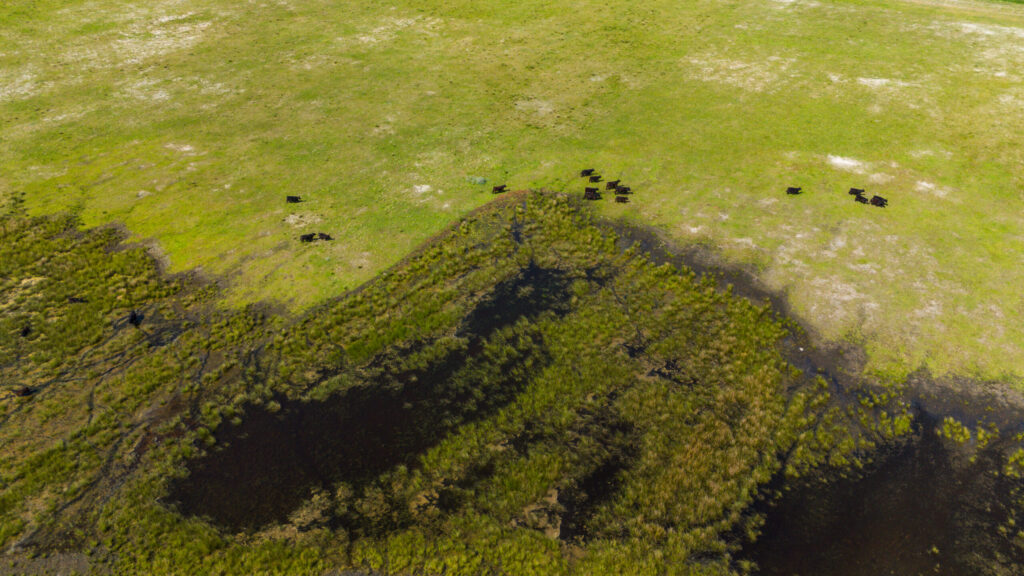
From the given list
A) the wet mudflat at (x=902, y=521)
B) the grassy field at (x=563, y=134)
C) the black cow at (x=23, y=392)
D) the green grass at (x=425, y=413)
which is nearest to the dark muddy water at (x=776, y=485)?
the wet mudflat at (x=902, y=521)

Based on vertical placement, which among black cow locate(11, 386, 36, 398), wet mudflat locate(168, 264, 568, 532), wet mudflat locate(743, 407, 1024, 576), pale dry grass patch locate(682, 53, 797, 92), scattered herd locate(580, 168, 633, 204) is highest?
pale dry grass patch locate(682, 53, 797, 92)

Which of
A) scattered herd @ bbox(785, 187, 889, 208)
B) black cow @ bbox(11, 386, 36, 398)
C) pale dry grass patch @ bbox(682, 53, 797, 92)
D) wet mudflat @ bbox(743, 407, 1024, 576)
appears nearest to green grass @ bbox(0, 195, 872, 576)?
black cow @ bbox(11, 386, 36, 398)

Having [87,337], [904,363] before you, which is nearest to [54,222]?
[87,337]

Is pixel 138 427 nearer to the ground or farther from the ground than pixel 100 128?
nearer to the ground

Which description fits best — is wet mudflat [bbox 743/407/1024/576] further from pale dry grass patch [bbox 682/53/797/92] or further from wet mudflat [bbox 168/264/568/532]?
pale dry grass patch [bbox 682/53/797/92]

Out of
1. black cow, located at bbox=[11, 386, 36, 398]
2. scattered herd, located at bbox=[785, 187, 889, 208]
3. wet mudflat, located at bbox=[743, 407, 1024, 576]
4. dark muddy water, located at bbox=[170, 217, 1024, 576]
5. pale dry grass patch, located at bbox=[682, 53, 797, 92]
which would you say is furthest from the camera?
pale dry grass patch, located at bbox=[682, 53, 797, 92]

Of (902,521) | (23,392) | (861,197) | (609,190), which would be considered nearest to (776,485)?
(902,521)

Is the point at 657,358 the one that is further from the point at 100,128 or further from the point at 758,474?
the point at 100,128
